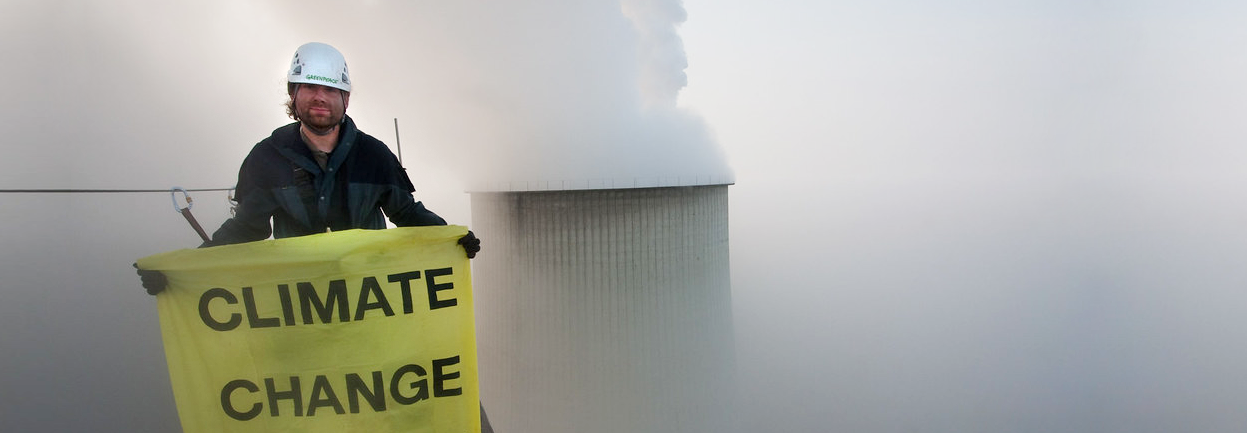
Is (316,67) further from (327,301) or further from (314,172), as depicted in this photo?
(327,301)

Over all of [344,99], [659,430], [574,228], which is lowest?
[659,430]

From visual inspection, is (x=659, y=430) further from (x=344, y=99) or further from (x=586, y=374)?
(x=344, y=99)

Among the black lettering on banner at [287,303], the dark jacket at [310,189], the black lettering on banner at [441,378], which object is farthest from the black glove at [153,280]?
the black lettering on banner at [441,378]

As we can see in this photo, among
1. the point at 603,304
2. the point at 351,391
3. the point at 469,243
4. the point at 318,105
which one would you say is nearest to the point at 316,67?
the point at 318,105

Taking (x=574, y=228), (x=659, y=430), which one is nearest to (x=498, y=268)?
(x=574, y=228)

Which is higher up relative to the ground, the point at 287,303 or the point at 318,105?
the point at 318,105

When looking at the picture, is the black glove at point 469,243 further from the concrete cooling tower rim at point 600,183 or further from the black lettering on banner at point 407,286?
the concrete cooling tower rim at point 600,183

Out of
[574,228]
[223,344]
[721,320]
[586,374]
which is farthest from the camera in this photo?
[721,320]
